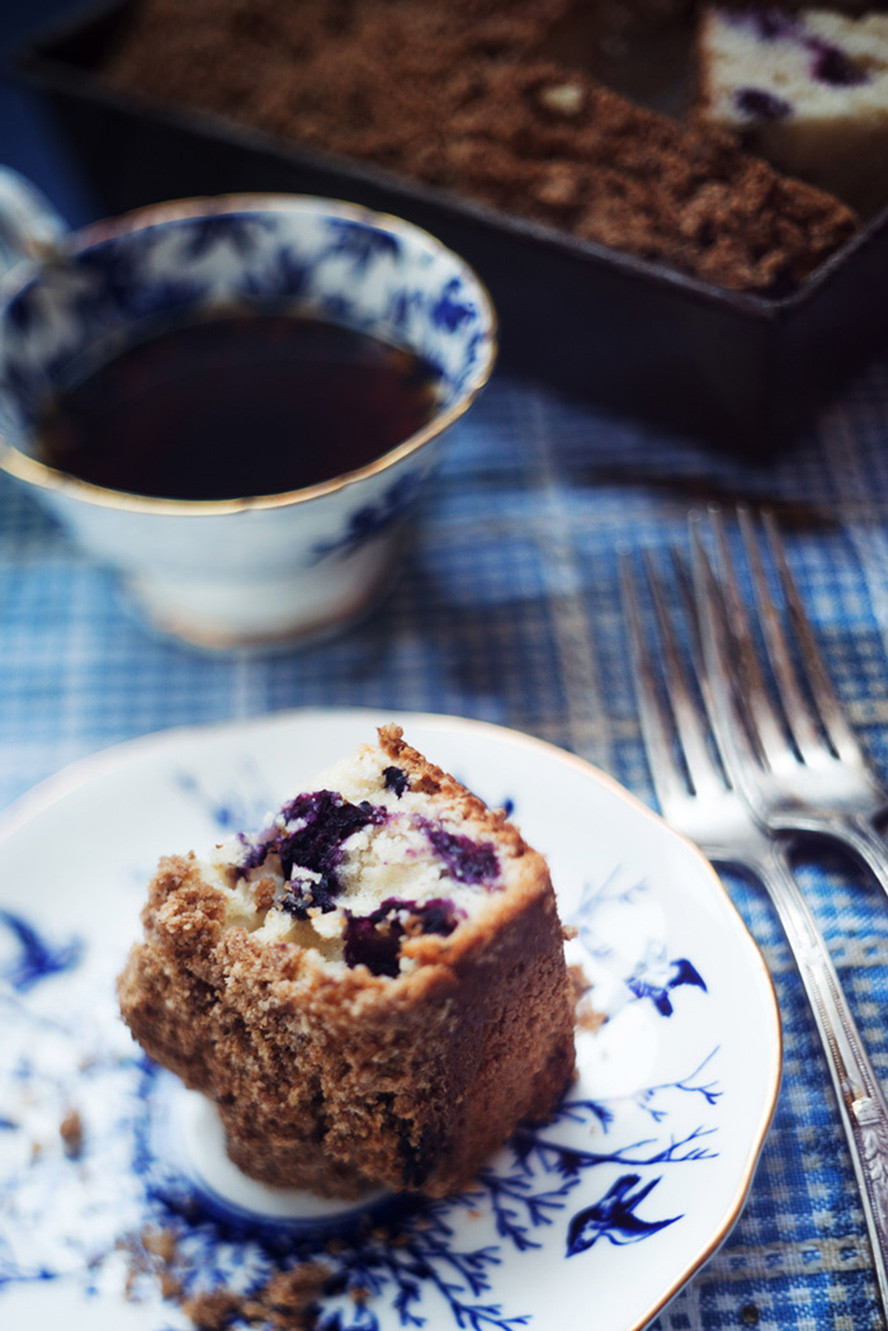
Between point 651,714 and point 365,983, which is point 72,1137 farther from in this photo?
point 651,714

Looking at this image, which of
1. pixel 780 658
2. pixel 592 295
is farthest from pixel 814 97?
pixel 780 658

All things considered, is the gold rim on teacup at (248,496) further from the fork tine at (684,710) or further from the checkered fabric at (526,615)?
the fork tine at (684,710)

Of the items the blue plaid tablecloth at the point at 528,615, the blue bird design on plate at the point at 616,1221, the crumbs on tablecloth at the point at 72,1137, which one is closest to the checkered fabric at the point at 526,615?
the blue plaid tablecloth at the point at 528,615

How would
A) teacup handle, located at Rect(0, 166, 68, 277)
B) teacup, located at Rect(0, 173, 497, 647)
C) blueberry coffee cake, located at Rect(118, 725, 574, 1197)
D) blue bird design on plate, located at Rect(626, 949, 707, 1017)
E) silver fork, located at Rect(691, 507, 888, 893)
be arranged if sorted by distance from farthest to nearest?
teacup handle, located at Rect(0, 166, 68, 277) → teacup, located at Rect(0, 173, 497, 647) → silver fork, located at Rect(691, 507, 888, 893) → blue bird design on plate, located at Rect(626, 949, 707, 1017) → blueberry coffee cake, located at Rect(118, 725, 574, 1197)

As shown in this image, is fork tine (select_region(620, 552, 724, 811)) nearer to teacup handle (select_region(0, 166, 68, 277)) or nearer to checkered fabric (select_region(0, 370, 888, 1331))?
checkered fabric (select_region(0, 370, 888, 1331))

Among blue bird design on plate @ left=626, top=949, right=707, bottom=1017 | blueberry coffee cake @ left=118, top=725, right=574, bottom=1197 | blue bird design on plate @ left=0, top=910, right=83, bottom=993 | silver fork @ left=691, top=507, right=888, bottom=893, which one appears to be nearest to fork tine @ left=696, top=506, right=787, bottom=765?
silver fork @ left=691, top=507, right=888, bottom=893
